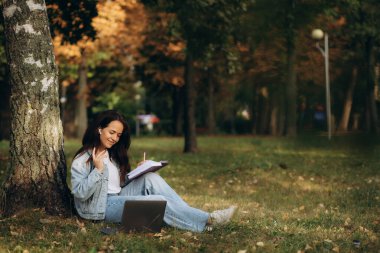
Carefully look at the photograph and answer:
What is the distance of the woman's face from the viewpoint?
6703 millimetres

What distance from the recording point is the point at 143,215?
636cm

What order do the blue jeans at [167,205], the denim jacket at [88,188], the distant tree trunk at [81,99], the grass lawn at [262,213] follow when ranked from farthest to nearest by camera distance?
the distant tree trunk at [81,99] < the blue jeans at [167,205] < the denim jacket at [88,188] < the grass lawn at [262,213]

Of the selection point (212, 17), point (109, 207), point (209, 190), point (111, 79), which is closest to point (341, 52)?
Result: point (111, 79)

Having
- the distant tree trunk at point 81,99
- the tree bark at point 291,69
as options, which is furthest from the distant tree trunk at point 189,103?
the distant tree trunk at point 81,99

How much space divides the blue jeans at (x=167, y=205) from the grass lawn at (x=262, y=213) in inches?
5.7

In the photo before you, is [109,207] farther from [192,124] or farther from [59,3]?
[192,124]

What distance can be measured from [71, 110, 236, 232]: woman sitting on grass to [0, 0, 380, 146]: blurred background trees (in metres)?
4.95

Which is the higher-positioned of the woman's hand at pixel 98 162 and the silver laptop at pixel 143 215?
the woman's hand at pixel 98 162

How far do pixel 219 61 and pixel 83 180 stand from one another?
1042 inches

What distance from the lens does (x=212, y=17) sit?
15.9 m

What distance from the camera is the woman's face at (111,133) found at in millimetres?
6703

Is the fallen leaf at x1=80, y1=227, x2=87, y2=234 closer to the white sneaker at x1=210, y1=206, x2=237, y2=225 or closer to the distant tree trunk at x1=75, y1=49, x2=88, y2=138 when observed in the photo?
the white sneaker at x1=210, y1=206, x2=237, y2=225

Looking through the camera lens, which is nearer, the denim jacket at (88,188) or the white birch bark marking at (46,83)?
the denim jacket at (88,188)

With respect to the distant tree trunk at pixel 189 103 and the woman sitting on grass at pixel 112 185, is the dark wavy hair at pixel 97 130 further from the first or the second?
the distant tree trunk at pixel 189 103
